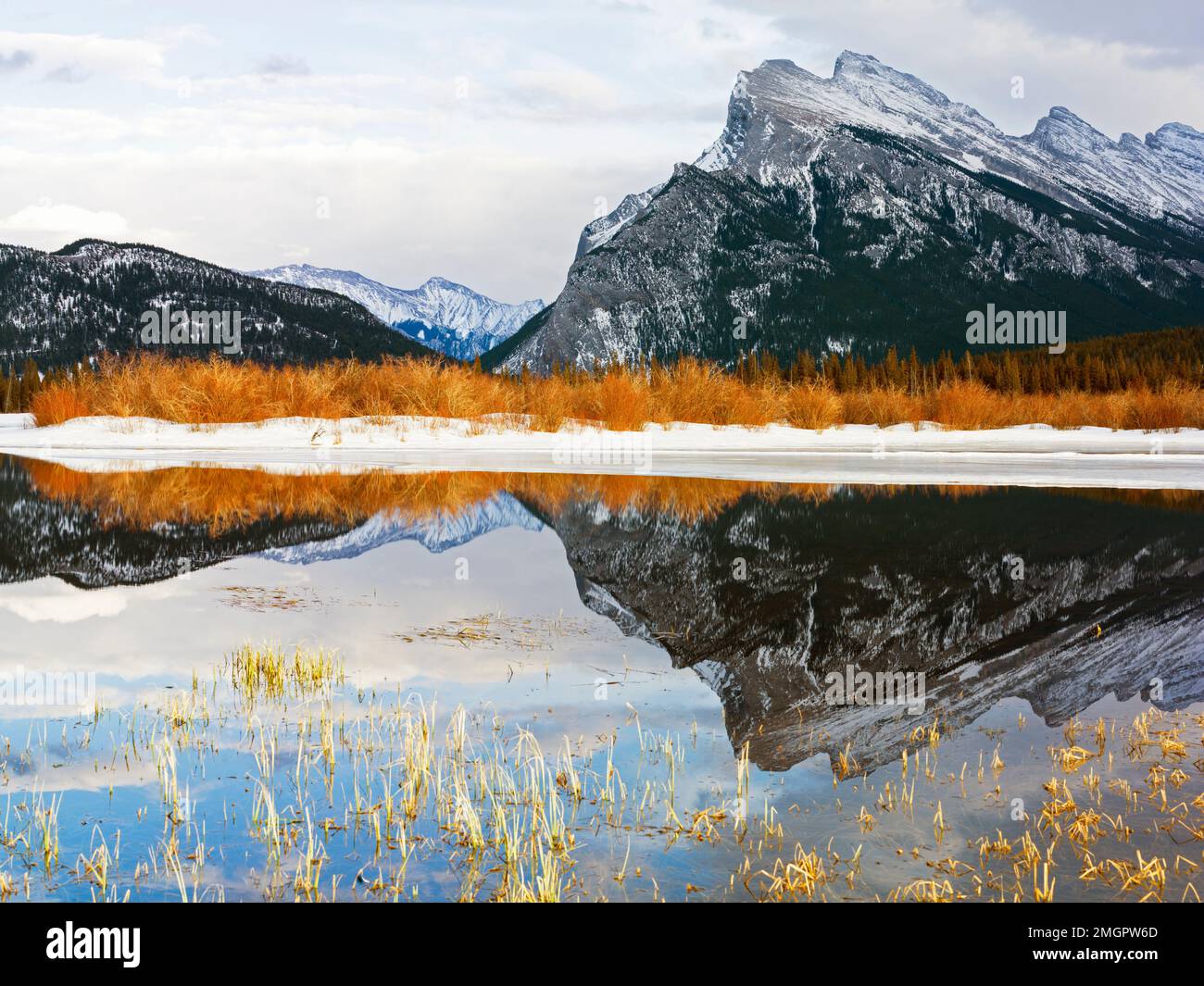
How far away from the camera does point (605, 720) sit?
6.97 metres

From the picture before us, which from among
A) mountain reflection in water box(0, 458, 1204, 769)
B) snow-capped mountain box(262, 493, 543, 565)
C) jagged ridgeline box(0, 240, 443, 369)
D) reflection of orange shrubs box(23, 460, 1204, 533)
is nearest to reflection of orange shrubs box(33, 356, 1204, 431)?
reflection of orange shrubs box(23, 460, 1204, 533)

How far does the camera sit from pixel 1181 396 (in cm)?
5384

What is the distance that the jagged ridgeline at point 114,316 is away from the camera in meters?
179

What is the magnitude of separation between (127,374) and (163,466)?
54.3 feet

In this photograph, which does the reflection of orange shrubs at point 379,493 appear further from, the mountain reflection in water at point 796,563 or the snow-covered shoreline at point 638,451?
the snow-covered shoreline at point 638,451

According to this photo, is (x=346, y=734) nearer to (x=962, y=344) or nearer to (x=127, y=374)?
(x=127, y=374)

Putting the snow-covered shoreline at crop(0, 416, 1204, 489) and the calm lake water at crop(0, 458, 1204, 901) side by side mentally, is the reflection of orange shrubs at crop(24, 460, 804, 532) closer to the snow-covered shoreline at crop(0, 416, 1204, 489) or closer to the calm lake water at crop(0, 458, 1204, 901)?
the snow-covered shoreline at crop(0, 416, 1204, 489)

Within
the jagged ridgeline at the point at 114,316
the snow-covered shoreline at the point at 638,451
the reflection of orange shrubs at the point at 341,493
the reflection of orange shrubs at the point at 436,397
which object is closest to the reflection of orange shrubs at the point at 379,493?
the reflection of orange shrubs at the point at 341,493

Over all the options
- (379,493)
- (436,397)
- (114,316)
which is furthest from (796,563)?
(114,316)

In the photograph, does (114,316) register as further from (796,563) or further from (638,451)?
(796,563)

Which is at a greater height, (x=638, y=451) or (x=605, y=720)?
(x=638, y=451)

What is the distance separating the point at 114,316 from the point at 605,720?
20565cm

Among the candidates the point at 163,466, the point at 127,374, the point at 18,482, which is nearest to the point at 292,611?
the point at 18,482

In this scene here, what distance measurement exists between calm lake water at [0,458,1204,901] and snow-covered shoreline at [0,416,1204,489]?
13710 mm
